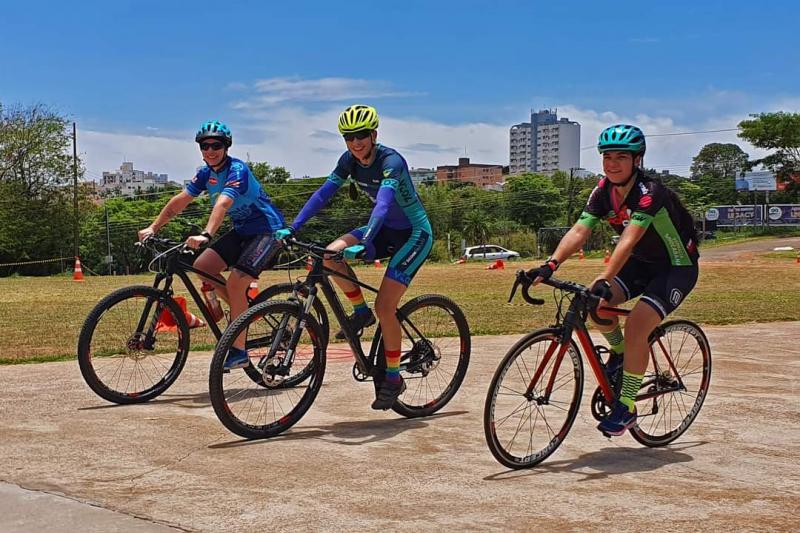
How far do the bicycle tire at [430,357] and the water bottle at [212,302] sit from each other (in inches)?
69.2

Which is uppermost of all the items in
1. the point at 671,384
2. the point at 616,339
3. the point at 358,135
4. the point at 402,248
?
the point at 358,135

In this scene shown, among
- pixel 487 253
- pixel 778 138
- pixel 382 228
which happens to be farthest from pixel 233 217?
pixel 778 138

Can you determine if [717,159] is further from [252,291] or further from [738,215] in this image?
[252,291]

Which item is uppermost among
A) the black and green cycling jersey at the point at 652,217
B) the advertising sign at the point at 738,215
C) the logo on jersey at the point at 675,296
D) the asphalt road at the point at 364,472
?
the advertising sign at the point at 738,215

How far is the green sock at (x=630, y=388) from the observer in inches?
230

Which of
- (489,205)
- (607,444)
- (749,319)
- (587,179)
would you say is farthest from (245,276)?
(587,179)

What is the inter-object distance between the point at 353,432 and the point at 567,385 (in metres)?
1.47

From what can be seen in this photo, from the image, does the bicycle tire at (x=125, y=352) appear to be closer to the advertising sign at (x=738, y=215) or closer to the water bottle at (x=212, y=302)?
the water bottle at (x=212, y=302)

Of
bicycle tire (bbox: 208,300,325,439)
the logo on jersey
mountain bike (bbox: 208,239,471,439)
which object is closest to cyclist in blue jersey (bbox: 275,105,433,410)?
mountain bike (bbox: 208,239,471,439)

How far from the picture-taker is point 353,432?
6.46m

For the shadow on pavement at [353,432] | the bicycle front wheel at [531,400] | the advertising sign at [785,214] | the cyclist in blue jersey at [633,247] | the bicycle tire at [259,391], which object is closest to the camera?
the bicycle front wheel at [531,400]

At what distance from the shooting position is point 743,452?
234 inches

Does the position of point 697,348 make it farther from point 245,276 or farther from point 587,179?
point 587,179

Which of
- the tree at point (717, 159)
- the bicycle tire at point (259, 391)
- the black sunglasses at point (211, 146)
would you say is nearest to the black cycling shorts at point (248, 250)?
the black sunglasses at point (211, 146)
